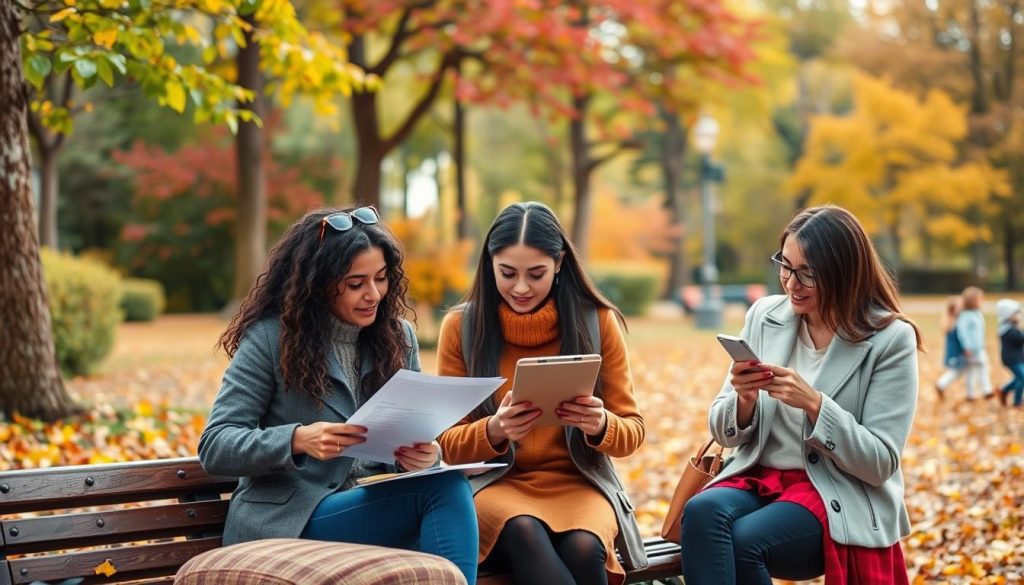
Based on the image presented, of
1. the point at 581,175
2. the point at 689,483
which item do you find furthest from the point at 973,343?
the point at 581,175

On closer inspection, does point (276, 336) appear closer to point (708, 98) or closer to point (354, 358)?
point (354, 358)

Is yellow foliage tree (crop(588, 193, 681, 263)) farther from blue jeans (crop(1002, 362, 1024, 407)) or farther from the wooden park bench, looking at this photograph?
the wooden park bench

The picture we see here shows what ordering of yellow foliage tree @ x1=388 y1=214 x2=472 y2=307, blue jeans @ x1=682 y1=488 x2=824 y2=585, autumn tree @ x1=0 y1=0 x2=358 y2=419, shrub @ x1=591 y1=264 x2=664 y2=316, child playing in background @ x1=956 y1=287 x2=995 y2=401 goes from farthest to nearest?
shrub @ x1=591 y1=264 x2=664 y2=316 < yellow foliage tree @ x1=388 y1=214 x2=472 y2=307 < child playing in background @ x1=956 y1=287 x2=995 y2=401 < autumn tree @ x1=0 y1=0 x2=358 y2=419 < blue jeans @ x1=682 y1=488 x2=824 y2=585

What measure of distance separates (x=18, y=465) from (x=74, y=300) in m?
6.20

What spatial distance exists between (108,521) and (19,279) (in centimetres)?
323

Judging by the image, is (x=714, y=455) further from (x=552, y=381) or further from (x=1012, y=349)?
(x=1012, y=349)

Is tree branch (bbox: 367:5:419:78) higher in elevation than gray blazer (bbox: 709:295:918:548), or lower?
higher

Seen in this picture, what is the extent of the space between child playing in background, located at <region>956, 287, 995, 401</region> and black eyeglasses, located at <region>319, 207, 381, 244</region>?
346 inches

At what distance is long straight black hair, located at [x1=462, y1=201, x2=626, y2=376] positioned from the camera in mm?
3676

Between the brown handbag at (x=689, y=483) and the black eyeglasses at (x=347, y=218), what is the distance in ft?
4.39

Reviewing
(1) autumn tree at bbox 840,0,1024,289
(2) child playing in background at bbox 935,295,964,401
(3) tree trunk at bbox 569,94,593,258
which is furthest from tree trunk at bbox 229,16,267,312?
(1) autumn tree at bbox 840,0,1024,289

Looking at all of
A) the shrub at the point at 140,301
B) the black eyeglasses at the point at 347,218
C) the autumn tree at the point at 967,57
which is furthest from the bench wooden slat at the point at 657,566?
the autumn tree at the point at 967,57

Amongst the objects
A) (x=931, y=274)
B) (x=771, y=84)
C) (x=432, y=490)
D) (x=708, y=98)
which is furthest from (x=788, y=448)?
(x=931, y=274)

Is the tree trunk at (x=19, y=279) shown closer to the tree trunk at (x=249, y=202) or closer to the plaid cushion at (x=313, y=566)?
the plaid cushion at (x=313, y=566)
